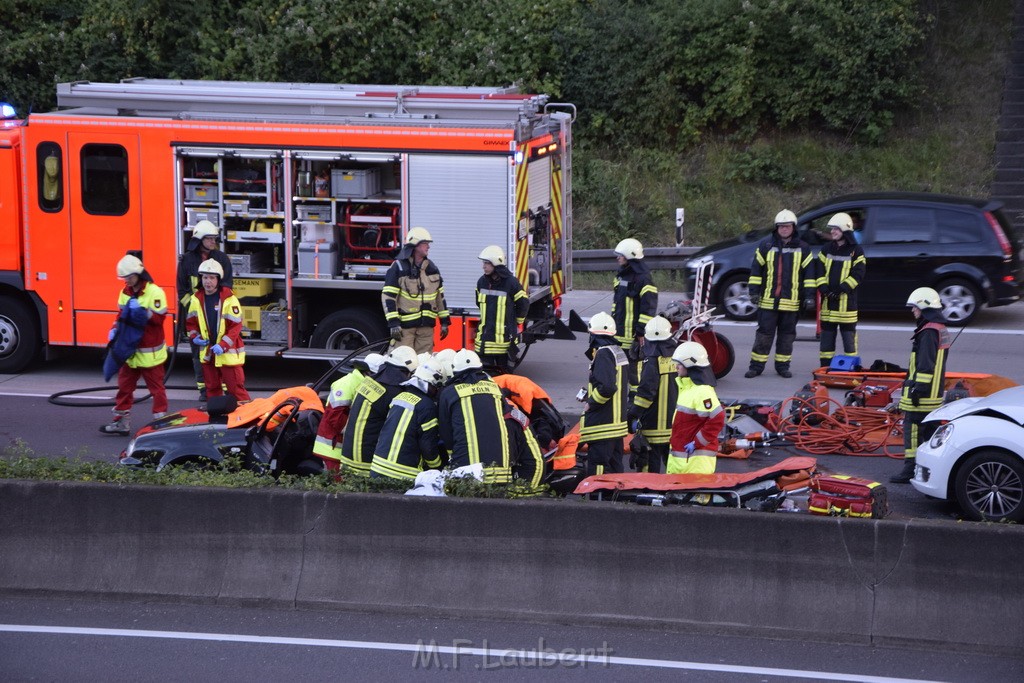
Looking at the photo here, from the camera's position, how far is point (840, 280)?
13.2 m

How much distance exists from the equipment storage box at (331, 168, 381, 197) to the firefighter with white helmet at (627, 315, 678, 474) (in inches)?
163

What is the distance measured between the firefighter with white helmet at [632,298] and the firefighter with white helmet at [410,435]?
165 inches

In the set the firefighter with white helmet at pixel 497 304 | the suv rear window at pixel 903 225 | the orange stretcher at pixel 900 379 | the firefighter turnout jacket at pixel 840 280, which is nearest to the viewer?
the orange stretcher at pixel 900 379

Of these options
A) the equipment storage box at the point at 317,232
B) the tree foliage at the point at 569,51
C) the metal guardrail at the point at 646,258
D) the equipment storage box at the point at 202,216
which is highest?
the tree foliage at the point at 569,51

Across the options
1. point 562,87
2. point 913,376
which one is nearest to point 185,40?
point 562,87

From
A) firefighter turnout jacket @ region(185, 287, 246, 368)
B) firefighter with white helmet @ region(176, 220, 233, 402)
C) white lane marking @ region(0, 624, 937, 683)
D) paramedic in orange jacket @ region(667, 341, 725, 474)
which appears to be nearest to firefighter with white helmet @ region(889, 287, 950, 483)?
paramedic in orange jacket @ region(667, 341, 725, 474)

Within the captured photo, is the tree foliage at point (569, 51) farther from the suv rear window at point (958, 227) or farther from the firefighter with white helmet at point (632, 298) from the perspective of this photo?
the firefighter with white helmet at point (632, 298)

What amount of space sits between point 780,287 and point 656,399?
4.52m

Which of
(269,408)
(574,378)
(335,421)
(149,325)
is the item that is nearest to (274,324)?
(149,325)

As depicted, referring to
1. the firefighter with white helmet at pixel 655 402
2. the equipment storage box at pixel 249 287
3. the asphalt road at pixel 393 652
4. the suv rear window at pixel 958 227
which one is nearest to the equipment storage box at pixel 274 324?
the equipment storage box at pixel 249 287

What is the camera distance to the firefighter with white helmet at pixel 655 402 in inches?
365

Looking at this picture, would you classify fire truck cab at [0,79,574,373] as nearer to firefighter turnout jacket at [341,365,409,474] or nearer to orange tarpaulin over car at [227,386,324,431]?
orange tarpaulin over car at [227,386,324,431]

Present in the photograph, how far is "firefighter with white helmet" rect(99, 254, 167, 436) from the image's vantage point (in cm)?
1105

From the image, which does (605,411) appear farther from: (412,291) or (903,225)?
(903,225)
